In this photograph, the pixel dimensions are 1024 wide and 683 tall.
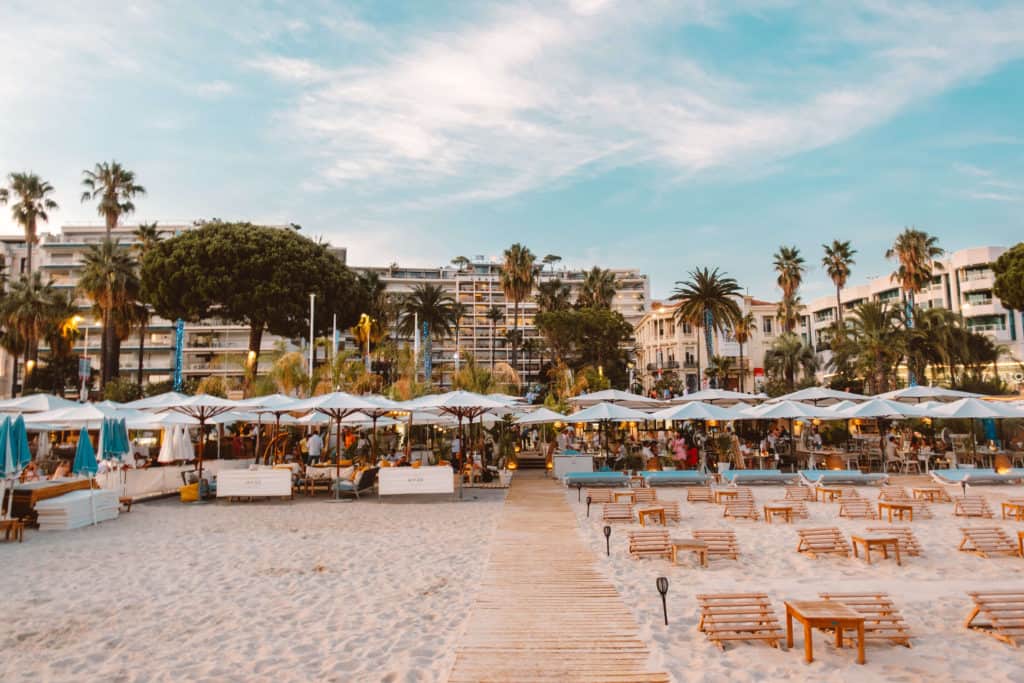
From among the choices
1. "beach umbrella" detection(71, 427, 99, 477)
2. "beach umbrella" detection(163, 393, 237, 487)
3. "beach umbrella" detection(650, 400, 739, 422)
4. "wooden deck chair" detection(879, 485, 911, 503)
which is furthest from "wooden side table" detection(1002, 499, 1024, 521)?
"beach umbrella" detection(71, 427, 99, 477)

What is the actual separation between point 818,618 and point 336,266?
52334mm

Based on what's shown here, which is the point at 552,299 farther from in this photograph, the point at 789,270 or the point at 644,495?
the point at 644,495

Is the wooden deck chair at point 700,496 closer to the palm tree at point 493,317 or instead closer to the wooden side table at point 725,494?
the wooden side table at point 725,494

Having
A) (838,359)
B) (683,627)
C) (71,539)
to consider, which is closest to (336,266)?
(838,359)

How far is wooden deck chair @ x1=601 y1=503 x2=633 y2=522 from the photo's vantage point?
14570 millimetres

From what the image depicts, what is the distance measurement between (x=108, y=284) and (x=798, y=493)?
4636 centimetres

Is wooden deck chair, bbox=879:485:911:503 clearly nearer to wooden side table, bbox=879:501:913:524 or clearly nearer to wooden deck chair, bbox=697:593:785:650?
wooden side table, bbox=879:501:913:524

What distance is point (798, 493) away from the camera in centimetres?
1730

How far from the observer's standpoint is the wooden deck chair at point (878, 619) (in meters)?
7.11

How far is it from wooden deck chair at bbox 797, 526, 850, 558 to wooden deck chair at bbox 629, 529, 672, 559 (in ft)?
7.73

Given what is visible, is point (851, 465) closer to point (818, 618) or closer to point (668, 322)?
point (818, 618)

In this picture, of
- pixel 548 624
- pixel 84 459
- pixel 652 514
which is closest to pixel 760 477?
pixel 652 514

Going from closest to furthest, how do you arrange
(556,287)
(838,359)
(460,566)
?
(460,566) → (838,359) → (556,287)

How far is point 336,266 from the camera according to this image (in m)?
55.2
